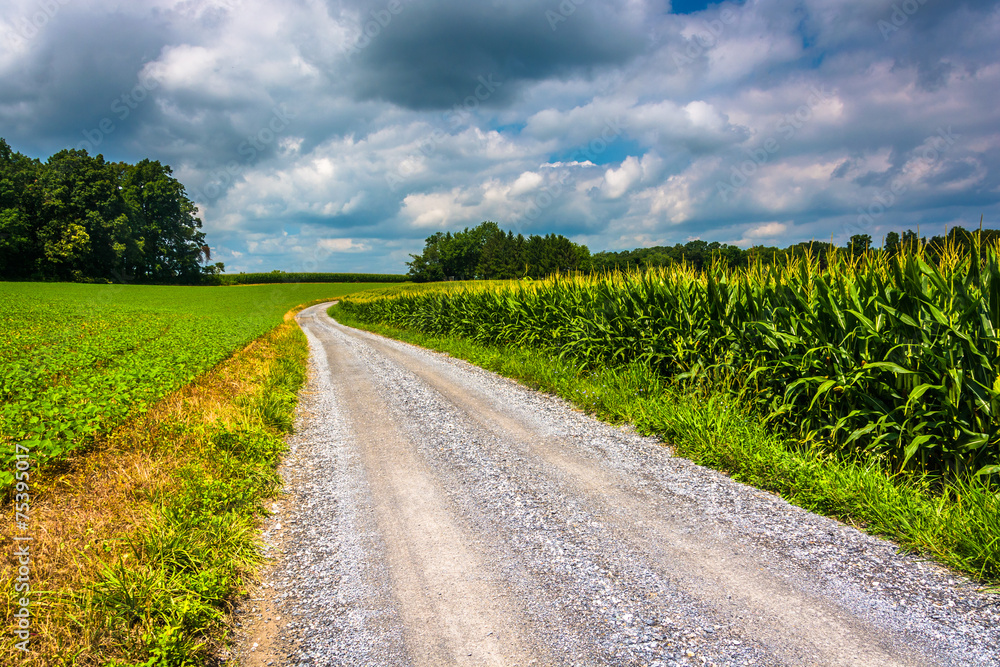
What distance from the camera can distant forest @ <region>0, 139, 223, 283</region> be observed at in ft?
184

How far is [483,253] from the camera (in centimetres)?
11306

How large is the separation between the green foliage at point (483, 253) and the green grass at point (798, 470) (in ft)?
261

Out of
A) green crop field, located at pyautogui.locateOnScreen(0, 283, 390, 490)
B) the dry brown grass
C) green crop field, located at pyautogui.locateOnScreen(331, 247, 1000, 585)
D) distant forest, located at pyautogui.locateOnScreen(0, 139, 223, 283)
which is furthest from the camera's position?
distant forest, located at pyautogui.locateOnScreen(0, 139, 223, 283)

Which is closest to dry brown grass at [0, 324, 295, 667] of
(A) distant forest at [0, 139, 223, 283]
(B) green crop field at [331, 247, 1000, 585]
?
(B) green crop field at [331, 247, 1000, 585]

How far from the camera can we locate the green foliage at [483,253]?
94156 mm

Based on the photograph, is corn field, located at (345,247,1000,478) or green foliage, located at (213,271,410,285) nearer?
corn field, located at (345,247,1000,478)

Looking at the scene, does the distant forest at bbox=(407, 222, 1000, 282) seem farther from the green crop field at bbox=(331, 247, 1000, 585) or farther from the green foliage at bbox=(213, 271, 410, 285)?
the green foliage at bbox=(213, 271, 410, 285)

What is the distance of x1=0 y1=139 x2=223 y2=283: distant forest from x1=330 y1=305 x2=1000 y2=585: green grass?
7475 centimetres

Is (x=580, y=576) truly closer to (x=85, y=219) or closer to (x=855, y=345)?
(x=855, y=345)

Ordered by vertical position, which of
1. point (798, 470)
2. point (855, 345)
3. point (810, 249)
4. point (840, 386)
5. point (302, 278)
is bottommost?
point (798, 470)

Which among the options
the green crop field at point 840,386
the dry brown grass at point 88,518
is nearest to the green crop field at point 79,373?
the dry brown grass at point 88,518

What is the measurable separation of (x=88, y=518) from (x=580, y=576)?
3.96 meters

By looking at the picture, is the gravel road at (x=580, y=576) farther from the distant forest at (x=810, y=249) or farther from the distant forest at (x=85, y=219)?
the distant forest at (x=85, y=219)

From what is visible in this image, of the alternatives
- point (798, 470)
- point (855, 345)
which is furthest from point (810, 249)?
point (798, 470)
